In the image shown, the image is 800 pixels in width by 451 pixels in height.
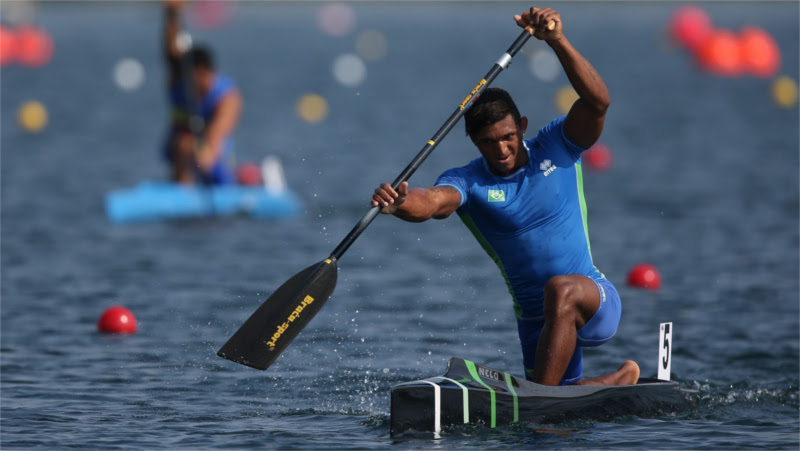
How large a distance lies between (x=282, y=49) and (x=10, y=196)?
51.1 m

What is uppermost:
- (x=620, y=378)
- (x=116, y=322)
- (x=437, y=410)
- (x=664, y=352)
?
(x=116, y=322)

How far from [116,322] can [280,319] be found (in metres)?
3.10

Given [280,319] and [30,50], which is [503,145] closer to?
[280,319]

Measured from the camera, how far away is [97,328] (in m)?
9.97

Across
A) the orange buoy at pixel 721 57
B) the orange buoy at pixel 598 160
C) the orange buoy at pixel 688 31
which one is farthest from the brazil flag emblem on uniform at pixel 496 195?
the orange buoy at pixel 688 31

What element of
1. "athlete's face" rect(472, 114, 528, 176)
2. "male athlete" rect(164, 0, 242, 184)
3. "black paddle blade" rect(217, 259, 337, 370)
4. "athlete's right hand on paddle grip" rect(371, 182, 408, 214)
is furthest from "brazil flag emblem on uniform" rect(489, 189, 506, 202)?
"male athlete" rect(164, 0, 242, 184)

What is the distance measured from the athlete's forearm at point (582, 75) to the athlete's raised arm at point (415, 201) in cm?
89

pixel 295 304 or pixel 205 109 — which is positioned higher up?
pixel 205 109

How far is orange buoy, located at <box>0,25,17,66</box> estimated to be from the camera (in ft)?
162

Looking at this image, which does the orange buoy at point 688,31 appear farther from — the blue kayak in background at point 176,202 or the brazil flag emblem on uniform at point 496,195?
the brazil flag emblem on uniform at point 496,195

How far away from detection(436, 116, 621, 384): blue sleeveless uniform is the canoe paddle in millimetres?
324

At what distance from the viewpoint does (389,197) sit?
6.46 metres

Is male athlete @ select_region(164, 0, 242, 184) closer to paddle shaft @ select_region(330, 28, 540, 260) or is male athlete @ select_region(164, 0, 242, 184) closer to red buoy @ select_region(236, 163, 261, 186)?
red buoy @ select_region(236, 163, 261, 186)

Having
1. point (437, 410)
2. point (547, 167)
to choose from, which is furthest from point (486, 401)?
point (547, 167)
